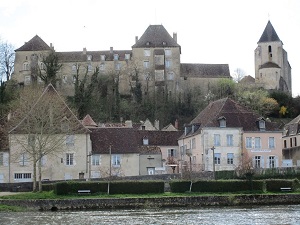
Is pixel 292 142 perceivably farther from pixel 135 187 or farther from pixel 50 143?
pixel 135 187

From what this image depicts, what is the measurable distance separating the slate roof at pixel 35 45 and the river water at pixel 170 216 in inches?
2530

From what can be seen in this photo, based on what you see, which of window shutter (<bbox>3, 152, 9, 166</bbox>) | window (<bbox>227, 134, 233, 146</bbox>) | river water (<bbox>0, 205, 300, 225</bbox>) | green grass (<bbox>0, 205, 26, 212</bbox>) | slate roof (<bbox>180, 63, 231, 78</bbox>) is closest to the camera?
river water (<bbox>0, 205, 300, 225</bbox>)

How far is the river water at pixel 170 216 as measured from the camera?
32.6 metres

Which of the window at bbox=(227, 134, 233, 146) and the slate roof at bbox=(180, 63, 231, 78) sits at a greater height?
the slate roof at bbox=(180, 63, 231, 78)

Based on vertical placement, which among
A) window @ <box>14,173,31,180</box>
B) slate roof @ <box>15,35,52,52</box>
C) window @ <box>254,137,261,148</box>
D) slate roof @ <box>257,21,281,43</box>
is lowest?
window @ <box>14,173,31,180</box>

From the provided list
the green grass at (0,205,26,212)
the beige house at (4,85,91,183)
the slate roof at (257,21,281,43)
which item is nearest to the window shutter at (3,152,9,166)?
the beige house at (4,85,91,183)

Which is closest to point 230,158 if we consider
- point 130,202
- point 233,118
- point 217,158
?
point 217,158

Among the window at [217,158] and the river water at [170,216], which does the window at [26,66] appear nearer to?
the window at [217,158]

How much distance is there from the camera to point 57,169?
185 ft

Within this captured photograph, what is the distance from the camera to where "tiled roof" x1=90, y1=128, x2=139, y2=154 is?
2279 inches

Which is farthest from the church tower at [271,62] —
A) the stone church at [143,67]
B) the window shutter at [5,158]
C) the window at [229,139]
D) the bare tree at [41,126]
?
the window shutter at [5,158]

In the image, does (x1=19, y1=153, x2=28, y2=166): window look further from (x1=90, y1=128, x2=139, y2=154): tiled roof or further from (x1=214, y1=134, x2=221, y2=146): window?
(x1=214, y1=134, x2=221, y2=146): window

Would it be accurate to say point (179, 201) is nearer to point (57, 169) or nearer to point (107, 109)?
point (57, 169)

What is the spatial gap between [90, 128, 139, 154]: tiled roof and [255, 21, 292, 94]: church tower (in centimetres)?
4588
